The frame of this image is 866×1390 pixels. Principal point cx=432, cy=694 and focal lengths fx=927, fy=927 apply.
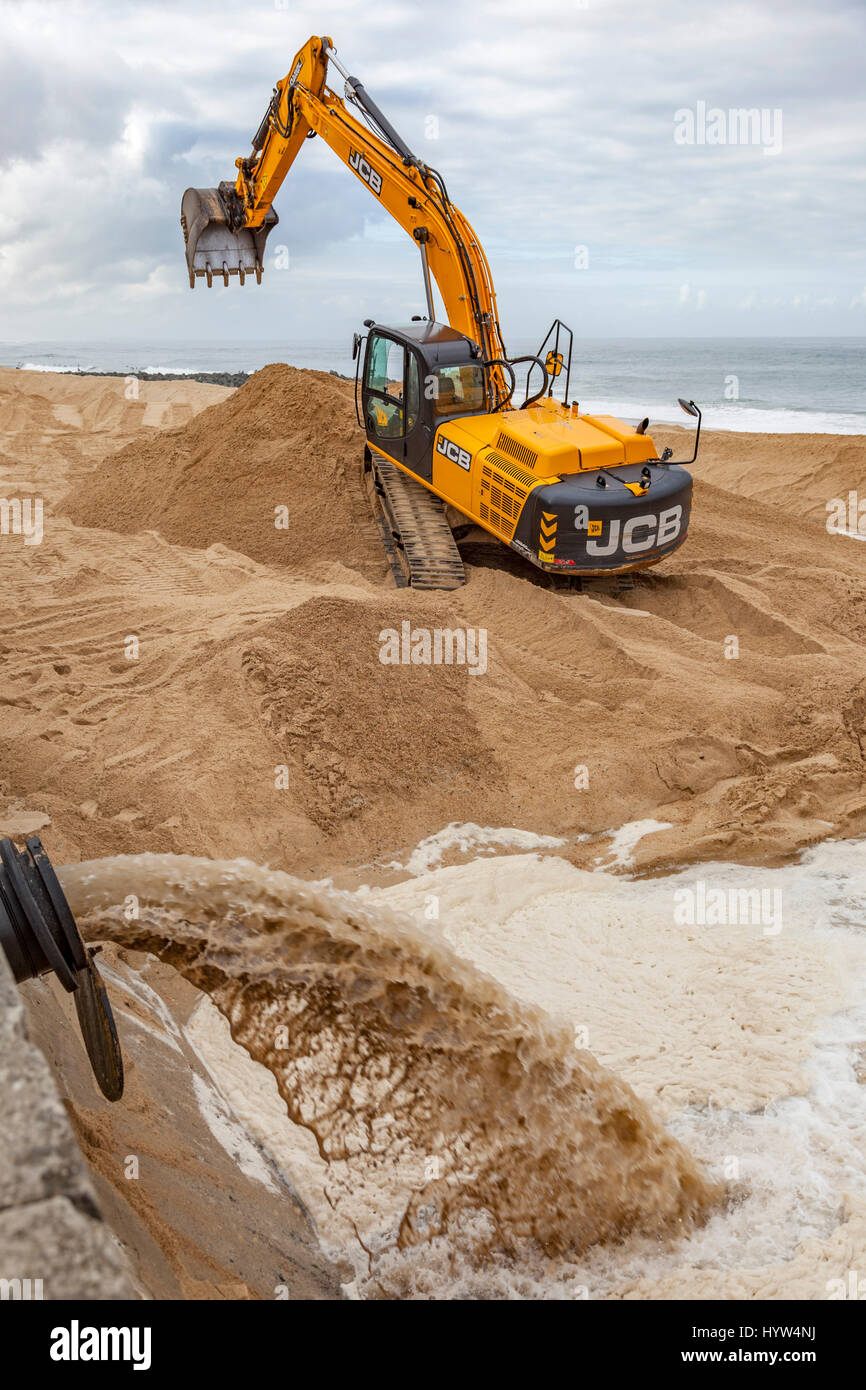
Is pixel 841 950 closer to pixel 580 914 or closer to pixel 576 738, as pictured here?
pixel 580 914

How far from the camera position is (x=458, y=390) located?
336 inches

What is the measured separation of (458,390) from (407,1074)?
685 centimetres

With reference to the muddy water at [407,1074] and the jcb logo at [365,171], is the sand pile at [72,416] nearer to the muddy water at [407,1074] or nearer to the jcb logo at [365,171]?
the jcb logo at [365,171]

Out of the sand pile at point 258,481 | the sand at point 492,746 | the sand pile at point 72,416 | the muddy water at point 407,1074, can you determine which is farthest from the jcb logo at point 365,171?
the muddy water at point 407,1074

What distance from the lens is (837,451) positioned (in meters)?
14.0

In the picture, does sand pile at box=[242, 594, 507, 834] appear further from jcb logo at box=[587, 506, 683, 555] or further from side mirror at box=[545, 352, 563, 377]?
side mirror at box=[545, 352, 563, 377]

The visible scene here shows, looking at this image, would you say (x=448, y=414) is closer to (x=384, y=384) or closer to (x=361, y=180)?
(x=384, y=384)

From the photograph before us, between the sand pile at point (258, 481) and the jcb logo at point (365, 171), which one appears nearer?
the jcb logo at point (365, 171)

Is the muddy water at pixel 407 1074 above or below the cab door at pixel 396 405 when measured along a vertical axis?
below

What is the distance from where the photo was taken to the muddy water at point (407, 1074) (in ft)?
9.26

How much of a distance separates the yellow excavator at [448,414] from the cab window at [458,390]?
A: 10mm

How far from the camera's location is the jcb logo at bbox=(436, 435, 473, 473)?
812 centimetres

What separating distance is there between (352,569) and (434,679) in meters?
3.09
